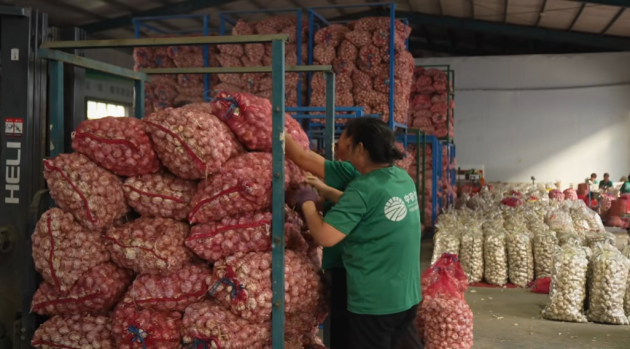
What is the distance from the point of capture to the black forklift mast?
10.5 ft

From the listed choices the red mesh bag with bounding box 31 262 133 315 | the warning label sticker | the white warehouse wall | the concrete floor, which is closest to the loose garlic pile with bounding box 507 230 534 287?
the concrete floor

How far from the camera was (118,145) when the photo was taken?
295 centimetres

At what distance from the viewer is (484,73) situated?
73.4 feet

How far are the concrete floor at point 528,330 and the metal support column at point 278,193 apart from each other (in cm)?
319

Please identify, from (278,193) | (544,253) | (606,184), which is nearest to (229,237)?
(278,193)

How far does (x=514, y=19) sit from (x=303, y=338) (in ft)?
62.5

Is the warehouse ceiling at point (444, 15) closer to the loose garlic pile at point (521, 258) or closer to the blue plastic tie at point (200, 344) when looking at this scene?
the loose garlic pile at point (521, 258)

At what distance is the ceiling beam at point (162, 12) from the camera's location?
15.7 metres

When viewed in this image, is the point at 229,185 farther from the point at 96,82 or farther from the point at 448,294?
the point at 96,82

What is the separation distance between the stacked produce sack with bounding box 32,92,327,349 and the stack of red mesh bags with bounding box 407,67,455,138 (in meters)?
10.1

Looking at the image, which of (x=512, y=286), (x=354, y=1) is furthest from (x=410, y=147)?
(x=354, y=1)

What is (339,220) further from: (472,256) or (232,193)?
(472,256)

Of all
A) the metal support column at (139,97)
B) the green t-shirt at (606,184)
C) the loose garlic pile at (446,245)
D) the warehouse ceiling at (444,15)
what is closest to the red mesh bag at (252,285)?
the metal support column at (139,97)

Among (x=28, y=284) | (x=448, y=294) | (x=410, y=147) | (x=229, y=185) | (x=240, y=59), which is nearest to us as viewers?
(x=229, y=185)
